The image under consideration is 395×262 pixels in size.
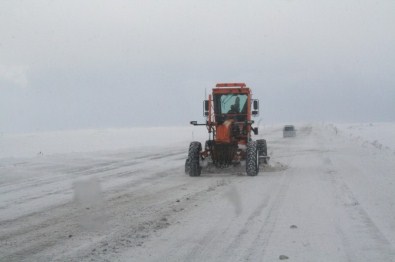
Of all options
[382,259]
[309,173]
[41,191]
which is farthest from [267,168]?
[382,259]

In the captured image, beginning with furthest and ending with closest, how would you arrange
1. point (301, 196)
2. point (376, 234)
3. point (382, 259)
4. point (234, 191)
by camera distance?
1. point (234, 191)
2. point (301, 196)
3. point (376, 234)
4. point (382, 259)

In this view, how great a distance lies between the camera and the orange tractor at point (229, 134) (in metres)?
13.4


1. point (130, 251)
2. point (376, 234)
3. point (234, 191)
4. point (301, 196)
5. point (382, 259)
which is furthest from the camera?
point (234, 191)

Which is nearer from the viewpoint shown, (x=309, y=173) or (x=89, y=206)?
(x=89, y=206)

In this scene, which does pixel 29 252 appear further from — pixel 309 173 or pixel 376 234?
pixel 309 173

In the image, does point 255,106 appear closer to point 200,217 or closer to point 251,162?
point 251,162

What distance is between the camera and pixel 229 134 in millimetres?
13914

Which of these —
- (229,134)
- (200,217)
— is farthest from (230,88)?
(200,217)

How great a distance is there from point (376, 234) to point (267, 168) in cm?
863

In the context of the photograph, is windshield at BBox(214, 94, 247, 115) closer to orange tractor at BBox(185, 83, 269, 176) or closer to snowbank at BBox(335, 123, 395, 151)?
orange tractor at BBox(185, 83, 269, 176)

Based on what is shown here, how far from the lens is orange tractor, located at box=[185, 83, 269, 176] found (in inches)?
527

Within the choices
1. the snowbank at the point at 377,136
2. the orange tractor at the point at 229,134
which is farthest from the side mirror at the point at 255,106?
the snowbank at the point at 377,136

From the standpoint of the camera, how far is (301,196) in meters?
9.47

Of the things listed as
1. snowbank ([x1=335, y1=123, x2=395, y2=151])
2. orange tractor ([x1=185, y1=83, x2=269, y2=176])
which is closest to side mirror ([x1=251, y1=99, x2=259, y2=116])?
orange tractor ([x1=185, y1=83, x2=269, y2=176])
